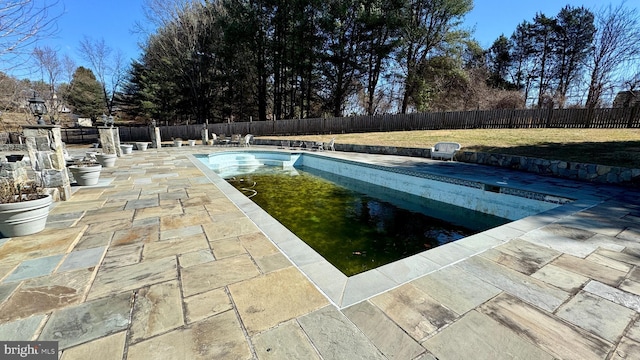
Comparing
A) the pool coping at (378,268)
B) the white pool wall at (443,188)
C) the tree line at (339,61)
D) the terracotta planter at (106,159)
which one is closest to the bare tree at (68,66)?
the tree line at (339,61)

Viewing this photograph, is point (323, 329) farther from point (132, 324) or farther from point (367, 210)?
point (367, 210)

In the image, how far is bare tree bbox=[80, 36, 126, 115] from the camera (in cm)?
2138

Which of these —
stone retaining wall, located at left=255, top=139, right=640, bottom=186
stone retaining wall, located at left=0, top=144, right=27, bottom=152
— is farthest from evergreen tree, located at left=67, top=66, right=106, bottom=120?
stone retaining wall, located at left=255, top=139, right=640, bottom=186

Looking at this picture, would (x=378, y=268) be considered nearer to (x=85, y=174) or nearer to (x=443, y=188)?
(x=443, y=188)

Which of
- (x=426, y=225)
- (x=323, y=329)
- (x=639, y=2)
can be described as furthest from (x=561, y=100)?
(x=323, y=329)

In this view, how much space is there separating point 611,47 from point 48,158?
24418mm

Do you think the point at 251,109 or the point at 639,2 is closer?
the point at 639,2

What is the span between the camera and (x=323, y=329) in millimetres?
1471

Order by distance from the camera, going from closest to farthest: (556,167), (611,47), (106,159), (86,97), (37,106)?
1. (37,106)
2. (556,167)
3. (106,159)
4. (611,47)
5. (86,97)

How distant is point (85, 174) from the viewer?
4.70m

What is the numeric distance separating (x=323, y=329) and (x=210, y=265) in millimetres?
1206

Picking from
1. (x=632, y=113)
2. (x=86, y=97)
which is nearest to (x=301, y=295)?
(x=632, y=113)

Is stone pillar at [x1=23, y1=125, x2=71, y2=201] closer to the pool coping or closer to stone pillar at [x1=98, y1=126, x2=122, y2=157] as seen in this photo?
the pool coping

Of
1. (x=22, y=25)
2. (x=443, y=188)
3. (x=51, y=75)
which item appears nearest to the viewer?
(x=22, y=25)
